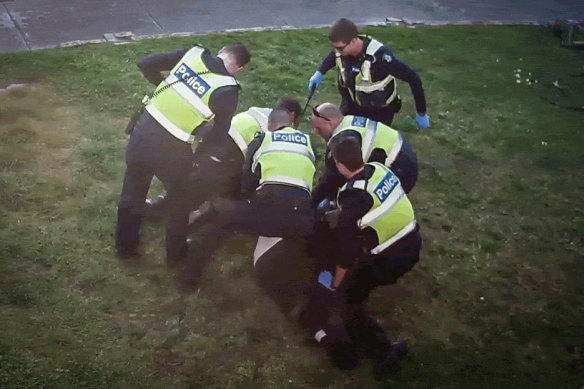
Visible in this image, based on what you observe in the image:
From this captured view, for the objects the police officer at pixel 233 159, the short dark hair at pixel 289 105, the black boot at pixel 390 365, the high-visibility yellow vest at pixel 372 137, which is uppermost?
the short dark hair at pixel 289 105

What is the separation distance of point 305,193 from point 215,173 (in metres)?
1.06

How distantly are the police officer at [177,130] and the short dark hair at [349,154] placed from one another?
115 centimetres

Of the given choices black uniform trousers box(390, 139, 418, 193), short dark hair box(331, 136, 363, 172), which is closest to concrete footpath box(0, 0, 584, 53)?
black uniform trousers box(390, 139, 418, 193)

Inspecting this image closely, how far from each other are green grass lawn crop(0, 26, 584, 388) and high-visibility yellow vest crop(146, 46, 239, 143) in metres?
1.30

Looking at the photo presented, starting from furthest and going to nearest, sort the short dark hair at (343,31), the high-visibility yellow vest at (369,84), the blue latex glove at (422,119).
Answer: the blue latex glove at (422,119) < the high-visibility yellow vest at (369,84) < the short dark hair at (343,31)

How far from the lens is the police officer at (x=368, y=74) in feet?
19.9

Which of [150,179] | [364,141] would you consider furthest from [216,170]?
[364,141]

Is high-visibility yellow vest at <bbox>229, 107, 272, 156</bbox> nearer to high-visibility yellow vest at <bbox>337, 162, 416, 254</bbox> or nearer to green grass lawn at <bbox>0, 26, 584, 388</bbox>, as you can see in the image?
green grass lawn at <bbox>0, 26, 584, 388</bbox>

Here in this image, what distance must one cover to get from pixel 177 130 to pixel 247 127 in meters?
0.80

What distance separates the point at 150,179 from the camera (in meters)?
5.59

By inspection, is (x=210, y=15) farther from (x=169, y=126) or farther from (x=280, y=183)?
(x=280, y=183)

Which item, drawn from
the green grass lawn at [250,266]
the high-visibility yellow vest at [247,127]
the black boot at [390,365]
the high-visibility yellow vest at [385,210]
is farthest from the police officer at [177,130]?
the black boot at [390,365]

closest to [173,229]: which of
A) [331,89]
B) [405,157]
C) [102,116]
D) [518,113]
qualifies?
[405,157]

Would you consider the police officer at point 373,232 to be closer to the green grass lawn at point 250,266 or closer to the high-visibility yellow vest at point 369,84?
the green grass lawn at point 250,266
